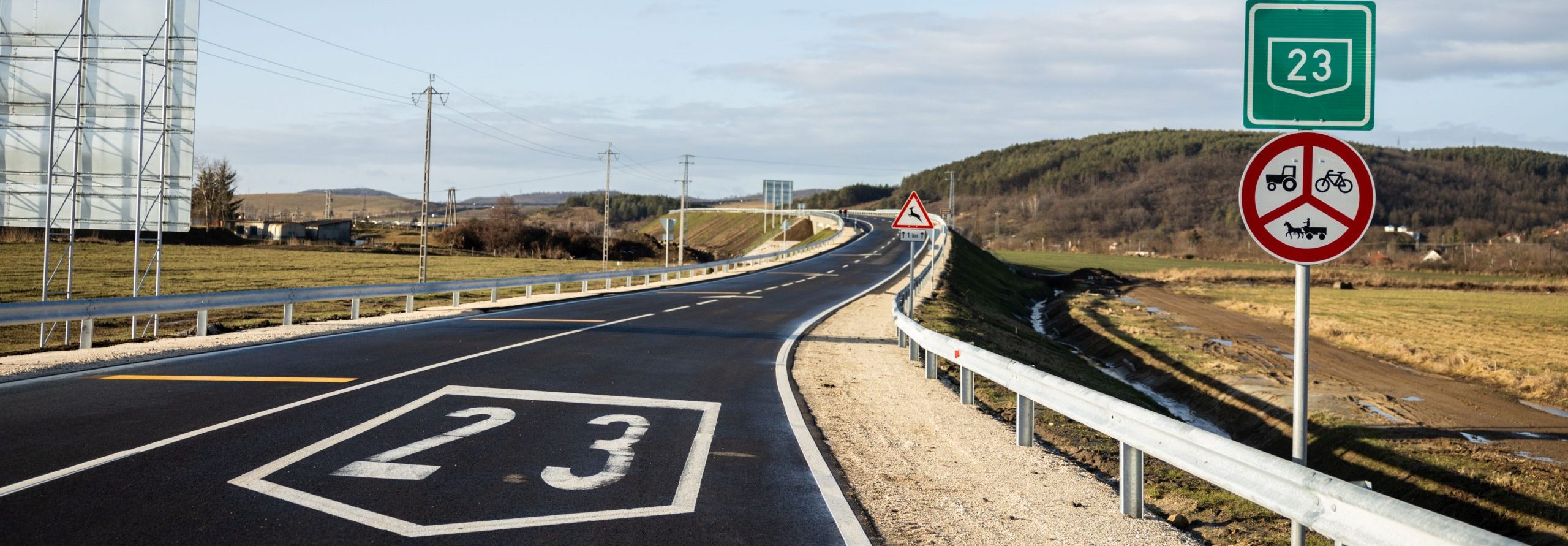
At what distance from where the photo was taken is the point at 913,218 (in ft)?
66.1

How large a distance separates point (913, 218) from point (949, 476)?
43.3 ft

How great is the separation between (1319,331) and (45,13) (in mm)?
38402

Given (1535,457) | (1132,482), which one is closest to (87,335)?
(1132,482)

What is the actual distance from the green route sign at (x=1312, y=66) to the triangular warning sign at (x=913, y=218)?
562 inches

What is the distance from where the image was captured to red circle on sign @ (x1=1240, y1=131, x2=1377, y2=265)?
16.2ft

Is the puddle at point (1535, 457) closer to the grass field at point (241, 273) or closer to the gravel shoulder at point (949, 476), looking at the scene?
the gravel shoulder at point (949, 476)

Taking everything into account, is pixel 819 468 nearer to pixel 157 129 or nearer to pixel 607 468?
pixel 607 468

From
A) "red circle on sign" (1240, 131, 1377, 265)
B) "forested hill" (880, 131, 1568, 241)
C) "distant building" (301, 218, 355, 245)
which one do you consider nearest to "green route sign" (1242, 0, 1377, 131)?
"red circle on sign" (1240, 131, 1377, 265)

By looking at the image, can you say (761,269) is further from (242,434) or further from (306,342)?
(242,434)

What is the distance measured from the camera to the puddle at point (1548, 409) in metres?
19.8

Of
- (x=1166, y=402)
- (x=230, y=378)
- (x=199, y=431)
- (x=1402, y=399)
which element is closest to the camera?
(x=199, y=431)

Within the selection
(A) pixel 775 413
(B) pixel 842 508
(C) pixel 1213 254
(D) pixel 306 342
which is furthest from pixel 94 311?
(C) pixel 1213 254

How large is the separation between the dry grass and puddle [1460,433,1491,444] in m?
5.49

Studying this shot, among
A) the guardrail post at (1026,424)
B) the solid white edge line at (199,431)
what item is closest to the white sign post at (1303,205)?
the guardrail post at (1026,424)
